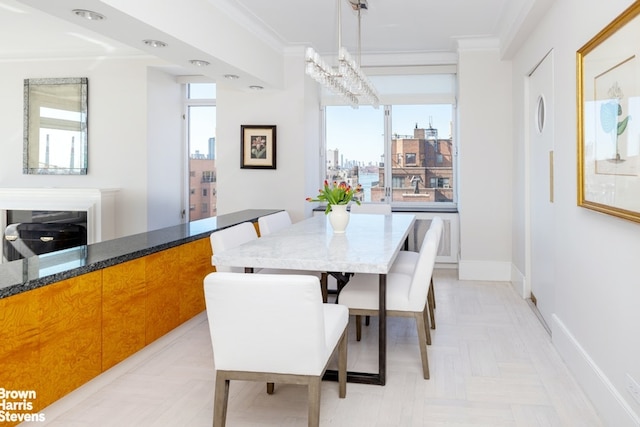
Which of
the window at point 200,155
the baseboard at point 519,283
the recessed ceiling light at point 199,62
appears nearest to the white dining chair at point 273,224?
the recessed ceiling light at point 199,62

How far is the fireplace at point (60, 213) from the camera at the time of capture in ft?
17.5

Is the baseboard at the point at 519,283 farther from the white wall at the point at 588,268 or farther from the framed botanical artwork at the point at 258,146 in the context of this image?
the framed botanical artwork at the point at 258,146

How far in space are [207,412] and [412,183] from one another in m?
4.34

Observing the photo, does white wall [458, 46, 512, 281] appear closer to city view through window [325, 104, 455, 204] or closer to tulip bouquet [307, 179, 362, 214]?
city view through window [325, 104, 455, 204]

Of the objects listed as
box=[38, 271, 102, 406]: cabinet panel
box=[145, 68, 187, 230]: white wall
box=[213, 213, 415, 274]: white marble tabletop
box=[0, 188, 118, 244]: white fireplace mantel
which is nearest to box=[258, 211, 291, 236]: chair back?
box=[213, 213, 415, 274]: white marble tabletop

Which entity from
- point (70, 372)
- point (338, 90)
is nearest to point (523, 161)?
point (338, 90)

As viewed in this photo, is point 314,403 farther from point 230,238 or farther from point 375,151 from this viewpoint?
point 375,151

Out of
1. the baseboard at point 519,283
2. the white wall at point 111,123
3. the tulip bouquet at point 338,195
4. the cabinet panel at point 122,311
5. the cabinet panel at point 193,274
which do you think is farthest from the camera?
the white wall at point 111,123

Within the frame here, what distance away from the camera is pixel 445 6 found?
4129mm

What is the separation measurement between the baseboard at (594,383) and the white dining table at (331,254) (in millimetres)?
1015

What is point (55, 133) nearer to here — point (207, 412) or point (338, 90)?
point (338, 90)

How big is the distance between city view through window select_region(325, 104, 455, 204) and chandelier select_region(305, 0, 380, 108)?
169 cm

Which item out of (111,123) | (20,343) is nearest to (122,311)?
(20,343)

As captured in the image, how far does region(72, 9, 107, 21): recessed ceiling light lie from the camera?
8.70 feet
